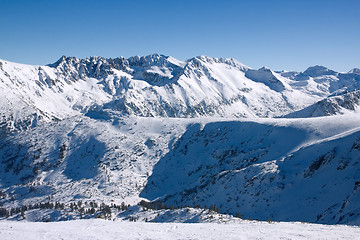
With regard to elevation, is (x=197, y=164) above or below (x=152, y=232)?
above

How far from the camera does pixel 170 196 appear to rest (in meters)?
117

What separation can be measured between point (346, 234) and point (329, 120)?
9269 centimetres

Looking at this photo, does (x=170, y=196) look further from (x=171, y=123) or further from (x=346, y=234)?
(x=346, y=234)

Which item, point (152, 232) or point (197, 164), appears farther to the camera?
point (197, 164)

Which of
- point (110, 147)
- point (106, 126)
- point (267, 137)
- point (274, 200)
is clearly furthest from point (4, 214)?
point (267, 137)

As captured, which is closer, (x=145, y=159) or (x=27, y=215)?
(x=27, y=215)

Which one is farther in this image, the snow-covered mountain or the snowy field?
the snow-covered mountain

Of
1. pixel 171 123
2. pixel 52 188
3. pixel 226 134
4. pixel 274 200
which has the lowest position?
pixel 274 200

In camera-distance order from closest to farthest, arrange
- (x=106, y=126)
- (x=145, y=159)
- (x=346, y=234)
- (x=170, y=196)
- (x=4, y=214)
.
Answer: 1. (x=346, y=234)
2. (x=4, y=214)
3. (x=170, y=196)
4. (x=145, y=159)
5. (x=106, y=126)

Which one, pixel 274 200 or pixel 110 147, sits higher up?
pixel 110 147

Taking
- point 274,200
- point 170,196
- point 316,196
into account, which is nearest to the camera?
point 316,196

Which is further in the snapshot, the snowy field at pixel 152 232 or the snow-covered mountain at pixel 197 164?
the snow-covered mountain at pixel 197 164

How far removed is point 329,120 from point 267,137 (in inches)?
955

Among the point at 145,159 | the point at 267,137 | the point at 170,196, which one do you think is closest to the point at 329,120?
the point at 267,137
